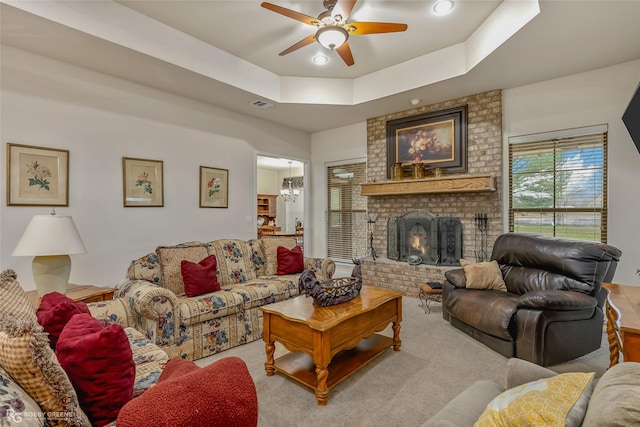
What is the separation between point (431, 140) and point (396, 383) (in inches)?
146

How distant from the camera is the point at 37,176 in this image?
10.1 feet

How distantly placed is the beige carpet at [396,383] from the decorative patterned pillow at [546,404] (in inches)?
46.6

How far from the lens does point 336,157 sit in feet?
20.1

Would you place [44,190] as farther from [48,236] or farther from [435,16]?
[435,16]

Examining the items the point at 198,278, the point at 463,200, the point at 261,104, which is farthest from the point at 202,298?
the point at 463,200

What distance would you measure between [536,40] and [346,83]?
242cm

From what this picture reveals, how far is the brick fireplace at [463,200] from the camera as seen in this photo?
4.34 metres

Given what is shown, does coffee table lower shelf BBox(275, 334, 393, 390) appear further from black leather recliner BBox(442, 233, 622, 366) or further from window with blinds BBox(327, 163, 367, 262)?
window with blinds BBox(327, 163, 367, 262)

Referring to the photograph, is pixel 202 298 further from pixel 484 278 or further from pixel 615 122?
pixel 615 122

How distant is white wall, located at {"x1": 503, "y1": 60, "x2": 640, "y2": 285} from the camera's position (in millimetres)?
3467

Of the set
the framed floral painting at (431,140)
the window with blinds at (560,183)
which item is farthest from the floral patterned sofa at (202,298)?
the window with blinds at (560,183)

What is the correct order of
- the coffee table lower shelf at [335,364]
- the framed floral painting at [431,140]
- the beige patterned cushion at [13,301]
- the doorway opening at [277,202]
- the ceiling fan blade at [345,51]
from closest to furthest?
the beige patterned cushion at [13,301] < the coffee table lower shelf at [335,364] < the ceiling fan blade at [345,51] < the framed floral painting at [431,140] < the doorway opening at [277,202]

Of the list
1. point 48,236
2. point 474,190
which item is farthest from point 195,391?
point 474,190

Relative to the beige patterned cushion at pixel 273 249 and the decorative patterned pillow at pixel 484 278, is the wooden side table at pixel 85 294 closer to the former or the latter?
the beige patterned cushion at pixel 273 249
